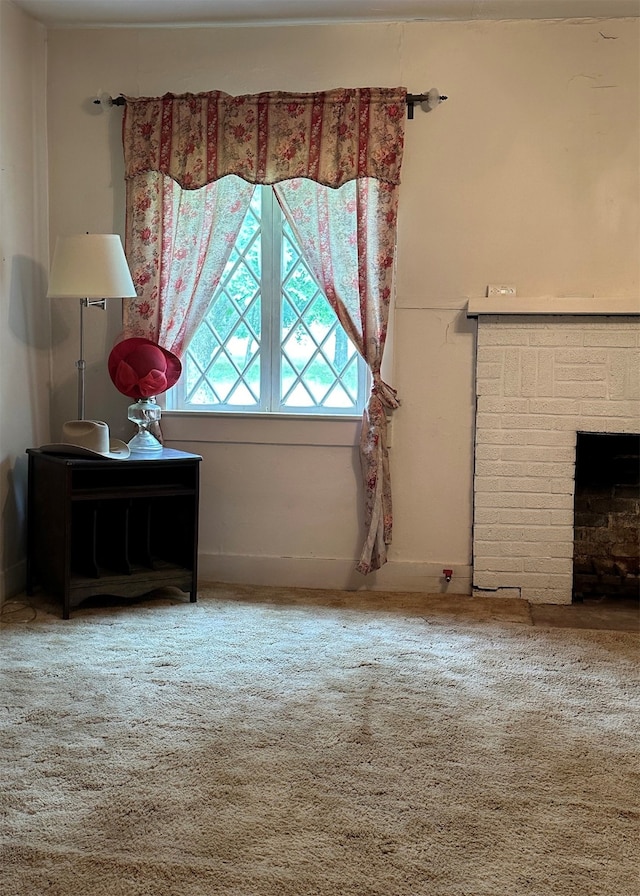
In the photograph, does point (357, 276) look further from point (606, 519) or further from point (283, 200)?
point (606, 519)

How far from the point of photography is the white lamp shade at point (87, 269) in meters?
3.57

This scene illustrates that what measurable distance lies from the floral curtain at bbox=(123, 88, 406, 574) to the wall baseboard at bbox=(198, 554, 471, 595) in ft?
0.49

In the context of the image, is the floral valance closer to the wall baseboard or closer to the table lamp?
the table lamp

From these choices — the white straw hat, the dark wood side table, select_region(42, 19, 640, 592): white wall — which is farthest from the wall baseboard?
the white straw hat

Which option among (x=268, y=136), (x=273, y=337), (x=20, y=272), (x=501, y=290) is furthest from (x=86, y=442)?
(x=501, y=290)

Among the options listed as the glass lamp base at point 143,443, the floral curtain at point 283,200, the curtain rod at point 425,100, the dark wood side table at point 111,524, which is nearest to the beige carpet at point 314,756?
the dark wood side table at point 111,524

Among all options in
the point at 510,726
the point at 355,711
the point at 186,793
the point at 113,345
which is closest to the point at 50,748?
the point at 186,793

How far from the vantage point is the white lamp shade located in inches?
141

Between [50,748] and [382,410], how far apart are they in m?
2.09

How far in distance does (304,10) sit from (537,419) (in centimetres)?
200

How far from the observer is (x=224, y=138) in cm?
Result: 390

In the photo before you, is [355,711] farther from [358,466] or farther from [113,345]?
[113,345]

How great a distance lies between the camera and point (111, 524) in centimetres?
398

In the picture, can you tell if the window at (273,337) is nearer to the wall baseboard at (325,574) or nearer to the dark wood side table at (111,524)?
the dark wood side table at (111,524)
